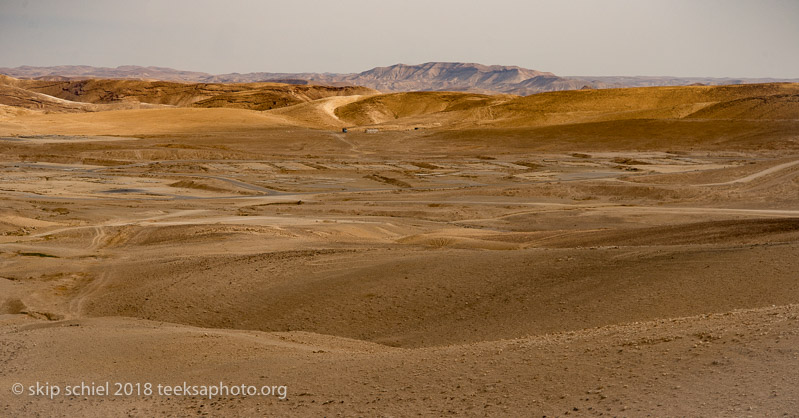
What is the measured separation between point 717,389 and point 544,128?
225 ft

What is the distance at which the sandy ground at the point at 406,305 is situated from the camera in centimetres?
665

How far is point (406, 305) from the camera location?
1205 centimetres

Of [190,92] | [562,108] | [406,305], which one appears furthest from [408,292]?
[190,92]

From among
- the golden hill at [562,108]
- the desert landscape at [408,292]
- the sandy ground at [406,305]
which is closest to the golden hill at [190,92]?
the golden hill at [562,108]

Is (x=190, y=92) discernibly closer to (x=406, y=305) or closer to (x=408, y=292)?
(x=408, y=292)

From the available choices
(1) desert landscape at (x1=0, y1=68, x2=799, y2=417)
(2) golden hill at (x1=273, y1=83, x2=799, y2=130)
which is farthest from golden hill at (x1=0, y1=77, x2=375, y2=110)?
(1) desert landscape at (x1=0, y1=68, x2=799, y2=417)

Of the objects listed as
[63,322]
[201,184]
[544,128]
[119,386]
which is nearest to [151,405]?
[119,386]

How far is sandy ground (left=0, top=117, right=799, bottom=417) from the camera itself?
6648mm

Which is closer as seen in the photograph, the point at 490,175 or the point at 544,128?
the point at 490,175

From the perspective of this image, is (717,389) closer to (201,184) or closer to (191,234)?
(191,234)

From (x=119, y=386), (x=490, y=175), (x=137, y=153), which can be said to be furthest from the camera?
(x=137, y=153)

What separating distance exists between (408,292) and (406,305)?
19.2 inches

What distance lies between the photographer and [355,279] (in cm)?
1340

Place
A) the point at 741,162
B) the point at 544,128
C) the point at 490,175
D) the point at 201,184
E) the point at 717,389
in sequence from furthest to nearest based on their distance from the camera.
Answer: the point at 544,128 < the point at 741,162 < the point at 490,175 < the point at 201,184 < the point at 717,389
